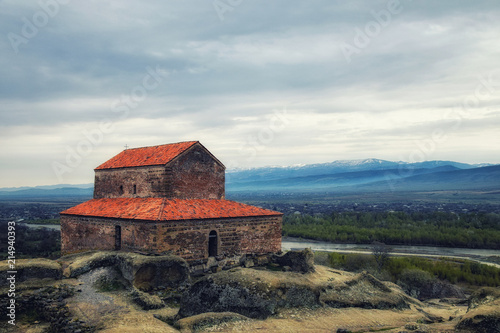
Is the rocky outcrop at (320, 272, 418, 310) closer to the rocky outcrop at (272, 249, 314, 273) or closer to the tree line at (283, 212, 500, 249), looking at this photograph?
the rocky outcrop at (272, 249, 314, 273)

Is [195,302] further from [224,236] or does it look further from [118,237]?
[118,237]

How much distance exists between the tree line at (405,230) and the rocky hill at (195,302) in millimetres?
36672

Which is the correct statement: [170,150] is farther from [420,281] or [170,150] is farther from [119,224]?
[420,281]

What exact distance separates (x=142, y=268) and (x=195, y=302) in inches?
129

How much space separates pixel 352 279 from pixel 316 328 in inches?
245

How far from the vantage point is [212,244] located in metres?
22.0

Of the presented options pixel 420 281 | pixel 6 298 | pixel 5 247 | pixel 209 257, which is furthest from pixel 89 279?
pixel 5 247

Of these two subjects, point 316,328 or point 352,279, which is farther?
point 352,279

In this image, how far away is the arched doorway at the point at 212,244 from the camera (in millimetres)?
21766

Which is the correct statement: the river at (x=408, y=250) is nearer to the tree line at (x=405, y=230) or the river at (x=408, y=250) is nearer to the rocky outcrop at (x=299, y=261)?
the tree line at (x=405, y=230)

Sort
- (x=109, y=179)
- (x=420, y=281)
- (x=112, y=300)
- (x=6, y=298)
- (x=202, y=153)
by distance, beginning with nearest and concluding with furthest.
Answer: (x=6, y=298)
(x=112, y=300)
(x=202, y=153)
(x=109, y=179)
(x=420, y=281)

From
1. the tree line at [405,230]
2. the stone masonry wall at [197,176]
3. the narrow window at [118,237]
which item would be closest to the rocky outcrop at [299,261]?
the stone masonry wall at [197,176]

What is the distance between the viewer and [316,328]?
1466 centimetres

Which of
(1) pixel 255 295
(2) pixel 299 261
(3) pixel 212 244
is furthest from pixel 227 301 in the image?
(2) pixel 299 261
